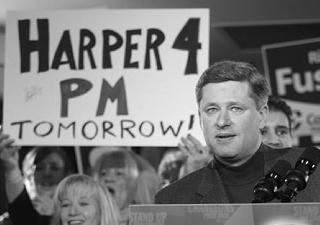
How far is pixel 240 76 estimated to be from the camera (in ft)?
5.85

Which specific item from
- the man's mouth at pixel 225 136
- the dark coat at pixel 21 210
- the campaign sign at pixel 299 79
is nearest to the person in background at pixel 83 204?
the dark coat at pixel 21 210

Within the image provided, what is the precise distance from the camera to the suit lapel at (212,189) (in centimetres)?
184

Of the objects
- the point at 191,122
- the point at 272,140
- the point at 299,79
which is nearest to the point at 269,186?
the point at 272,140

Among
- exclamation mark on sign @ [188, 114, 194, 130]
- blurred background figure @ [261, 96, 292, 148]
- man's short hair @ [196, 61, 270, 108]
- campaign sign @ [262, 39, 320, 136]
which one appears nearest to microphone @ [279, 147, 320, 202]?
man's short hair @ [196, 61, 270, 108]

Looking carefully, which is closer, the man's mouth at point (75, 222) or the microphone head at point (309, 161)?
the microphone head at point (309, 161)

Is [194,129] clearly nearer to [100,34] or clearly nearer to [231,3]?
[100,34]

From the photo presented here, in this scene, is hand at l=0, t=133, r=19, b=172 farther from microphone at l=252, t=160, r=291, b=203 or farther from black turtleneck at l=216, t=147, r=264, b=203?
microphone at l=252, t=160, r=291, b=203

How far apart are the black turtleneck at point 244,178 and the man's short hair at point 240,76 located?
16cm

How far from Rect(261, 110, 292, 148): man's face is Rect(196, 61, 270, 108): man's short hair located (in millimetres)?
821

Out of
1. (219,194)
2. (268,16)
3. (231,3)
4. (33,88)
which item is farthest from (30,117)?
(268,16)

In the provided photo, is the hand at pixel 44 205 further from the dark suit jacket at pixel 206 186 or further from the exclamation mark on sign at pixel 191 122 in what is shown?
the dark suit jacket at pixel 206 186

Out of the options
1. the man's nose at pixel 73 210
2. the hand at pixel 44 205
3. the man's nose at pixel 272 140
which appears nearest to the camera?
the man's nose at pixel 272 140

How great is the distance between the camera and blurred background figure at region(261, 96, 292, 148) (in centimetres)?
262

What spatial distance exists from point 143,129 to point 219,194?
96cm
